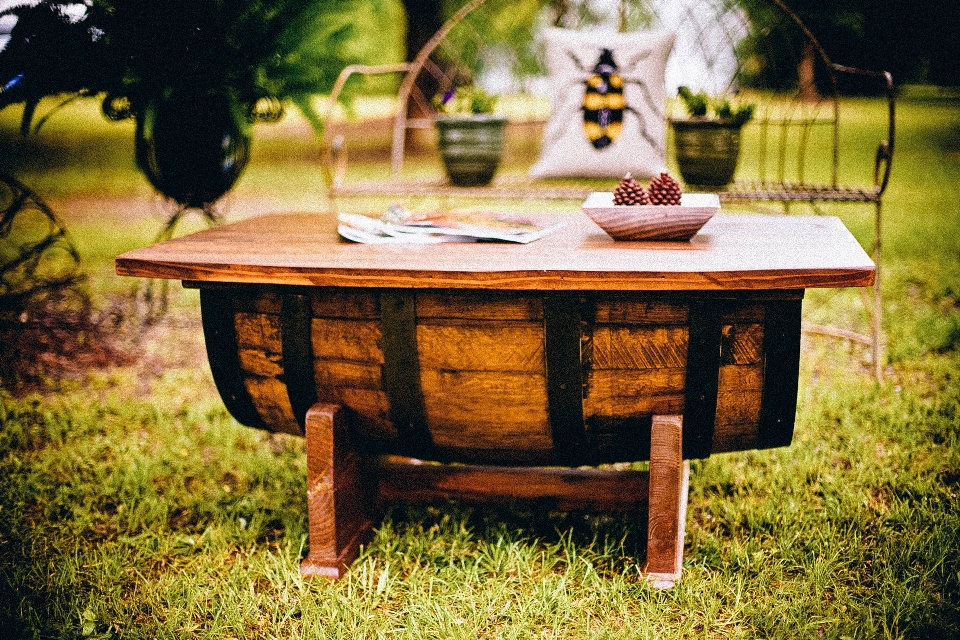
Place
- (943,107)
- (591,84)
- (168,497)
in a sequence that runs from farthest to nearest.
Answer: (943,107) → (591,84) → (168,497)

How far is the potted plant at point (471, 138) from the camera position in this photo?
10.4 feet

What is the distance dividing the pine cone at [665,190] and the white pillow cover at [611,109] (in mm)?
1277

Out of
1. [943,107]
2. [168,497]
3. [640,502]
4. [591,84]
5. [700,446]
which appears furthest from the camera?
[943,107]

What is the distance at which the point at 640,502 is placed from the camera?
2.08 m

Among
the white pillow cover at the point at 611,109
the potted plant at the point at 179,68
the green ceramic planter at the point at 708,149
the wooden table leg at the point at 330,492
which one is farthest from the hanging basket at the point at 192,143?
the green ceramic planter at the point at 708,149

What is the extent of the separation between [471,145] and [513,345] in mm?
1667

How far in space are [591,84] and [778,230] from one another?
1.43 metres

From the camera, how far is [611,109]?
3.14 meters

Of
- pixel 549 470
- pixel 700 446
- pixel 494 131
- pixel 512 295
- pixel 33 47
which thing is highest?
pixel 33 47

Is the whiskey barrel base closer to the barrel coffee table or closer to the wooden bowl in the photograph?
the barrel coffee table

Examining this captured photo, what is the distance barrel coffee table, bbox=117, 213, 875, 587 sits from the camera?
1.61 m

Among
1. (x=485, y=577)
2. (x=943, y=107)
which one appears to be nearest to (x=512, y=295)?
(x=485, y=577)

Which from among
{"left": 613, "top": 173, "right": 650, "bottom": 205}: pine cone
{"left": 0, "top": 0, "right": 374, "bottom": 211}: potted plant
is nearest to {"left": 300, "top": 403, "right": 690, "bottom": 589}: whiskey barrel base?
{"left": 613, "top": 173, "right": 650, "bottom": 205}: pine cone

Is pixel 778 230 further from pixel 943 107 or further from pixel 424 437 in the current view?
pixel 943 107
